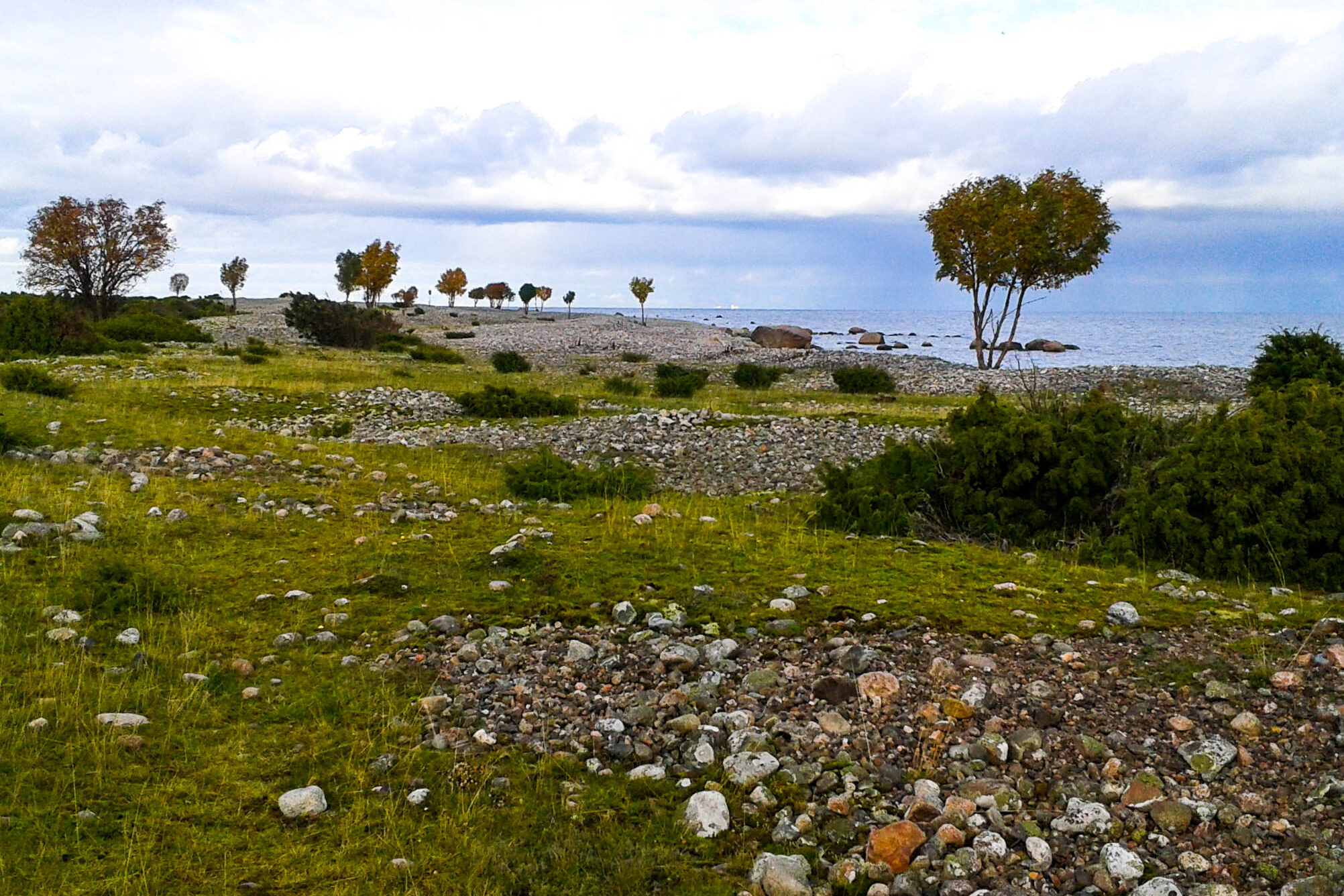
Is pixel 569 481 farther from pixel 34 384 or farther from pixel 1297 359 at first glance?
pixel 1297 359

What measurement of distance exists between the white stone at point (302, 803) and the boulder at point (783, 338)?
6836 cm

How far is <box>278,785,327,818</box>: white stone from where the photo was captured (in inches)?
152

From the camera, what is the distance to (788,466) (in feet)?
43.4

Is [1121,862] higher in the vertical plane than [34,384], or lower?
lower

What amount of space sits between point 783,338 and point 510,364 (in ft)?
131

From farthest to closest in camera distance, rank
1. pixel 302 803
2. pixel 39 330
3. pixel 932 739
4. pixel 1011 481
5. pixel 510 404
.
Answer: pixel 39 330 → pixel 510 404 → pixel 1011 481 → pixel 932 739 → pixel 302 803

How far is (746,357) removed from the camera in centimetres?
5556

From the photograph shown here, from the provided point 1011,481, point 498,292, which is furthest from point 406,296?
point 1011,481

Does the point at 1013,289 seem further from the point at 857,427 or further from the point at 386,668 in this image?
the point at 386,668

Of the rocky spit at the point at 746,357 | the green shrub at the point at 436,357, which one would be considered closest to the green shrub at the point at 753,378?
the rocky spit at the point at 746,357

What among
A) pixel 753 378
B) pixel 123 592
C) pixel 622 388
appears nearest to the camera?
pixel 123 592

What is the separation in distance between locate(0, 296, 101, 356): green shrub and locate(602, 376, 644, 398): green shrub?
1845 centimetres

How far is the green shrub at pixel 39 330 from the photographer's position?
29625 millimetres

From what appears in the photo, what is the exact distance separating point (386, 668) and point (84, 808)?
171cm
